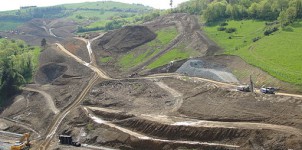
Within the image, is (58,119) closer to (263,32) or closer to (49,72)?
(49,72)

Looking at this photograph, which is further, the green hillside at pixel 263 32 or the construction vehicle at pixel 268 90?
the green hillside at pixel 263 32

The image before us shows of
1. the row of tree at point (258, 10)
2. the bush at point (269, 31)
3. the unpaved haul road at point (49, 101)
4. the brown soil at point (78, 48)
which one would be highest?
the row of tree at point (258, 10)

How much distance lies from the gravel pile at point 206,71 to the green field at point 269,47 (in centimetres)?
594

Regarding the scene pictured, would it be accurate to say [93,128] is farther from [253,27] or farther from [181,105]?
[253,27]

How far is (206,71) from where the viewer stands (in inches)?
3236

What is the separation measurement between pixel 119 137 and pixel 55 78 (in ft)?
183

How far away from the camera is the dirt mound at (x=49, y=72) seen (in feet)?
368

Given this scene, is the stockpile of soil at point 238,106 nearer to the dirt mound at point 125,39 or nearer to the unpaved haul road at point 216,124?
the unpaved haul road at point 216,124

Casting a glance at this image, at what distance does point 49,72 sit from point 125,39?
28354 millimetres

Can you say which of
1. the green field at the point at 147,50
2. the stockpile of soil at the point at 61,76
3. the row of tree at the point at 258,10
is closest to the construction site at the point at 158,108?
the stockpile of soil at the point at 61,76

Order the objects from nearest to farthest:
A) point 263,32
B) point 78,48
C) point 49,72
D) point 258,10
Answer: point 263,32 → point 49,72 → point 258,10 → point 78,48

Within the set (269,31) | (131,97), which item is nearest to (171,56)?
(269,31)

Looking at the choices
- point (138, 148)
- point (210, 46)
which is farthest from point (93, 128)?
point (210, 46)

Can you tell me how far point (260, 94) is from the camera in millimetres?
62656
